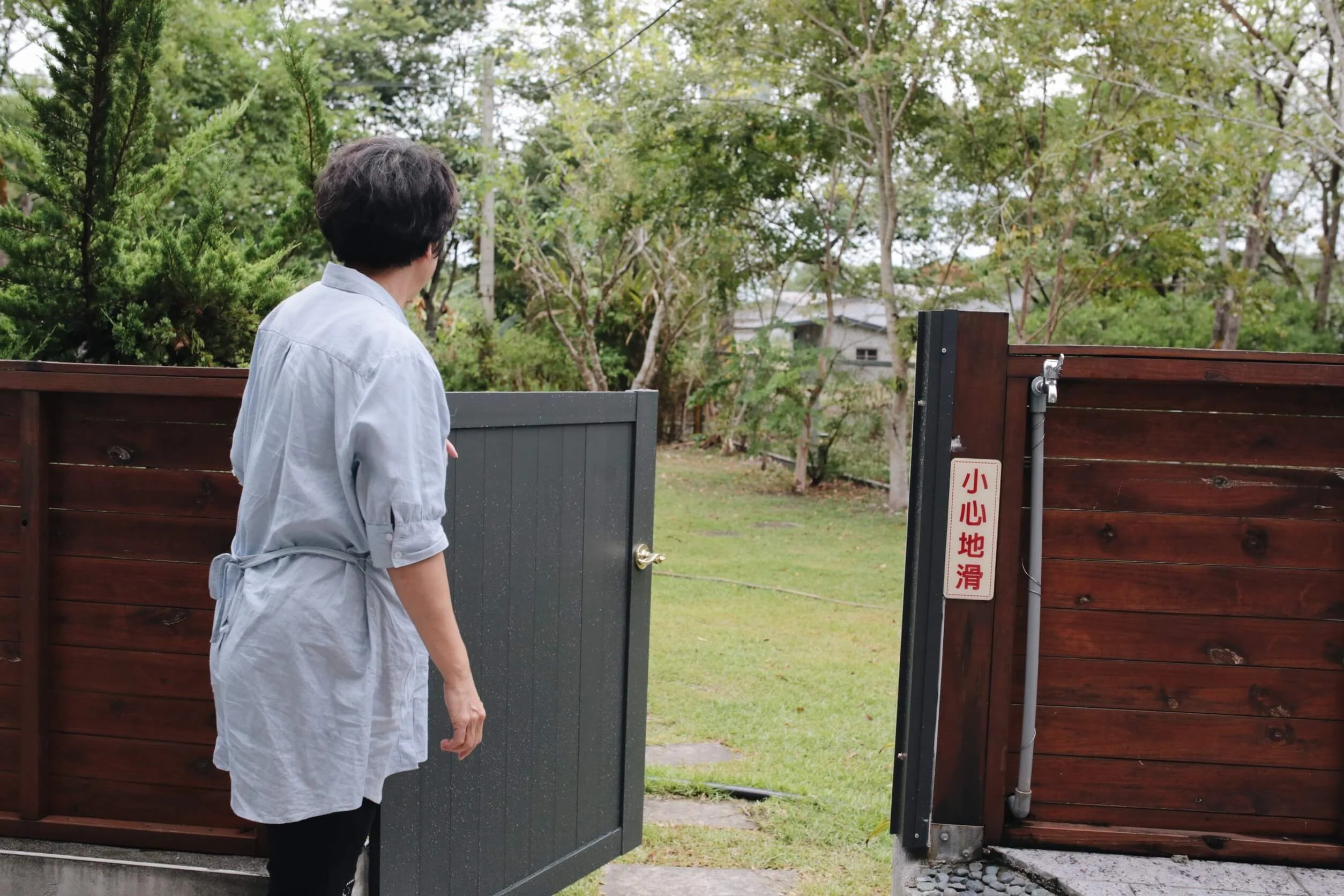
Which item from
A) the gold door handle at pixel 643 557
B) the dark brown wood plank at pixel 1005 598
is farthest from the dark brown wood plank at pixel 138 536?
the dark brown wood plank at pixel 1005 598

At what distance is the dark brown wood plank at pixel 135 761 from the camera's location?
9.05ft

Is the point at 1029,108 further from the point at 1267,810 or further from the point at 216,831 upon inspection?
the point at 216,831

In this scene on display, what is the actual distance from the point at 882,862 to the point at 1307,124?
425 inches

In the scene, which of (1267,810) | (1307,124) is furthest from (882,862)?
(1307,124)

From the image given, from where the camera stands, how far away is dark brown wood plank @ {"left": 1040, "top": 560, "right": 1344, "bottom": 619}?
117 inches

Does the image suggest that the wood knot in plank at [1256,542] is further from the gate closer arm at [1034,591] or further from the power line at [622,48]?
the power line at [622,48]

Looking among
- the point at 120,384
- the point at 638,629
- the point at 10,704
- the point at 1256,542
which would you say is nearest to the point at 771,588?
the point at 638,629

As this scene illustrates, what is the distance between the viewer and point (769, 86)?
12.8m

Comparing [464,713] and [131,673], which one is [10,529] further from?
[464,713]

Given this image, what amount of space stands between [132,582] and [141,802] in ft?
1.77

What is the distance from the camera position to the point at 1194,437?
299cm

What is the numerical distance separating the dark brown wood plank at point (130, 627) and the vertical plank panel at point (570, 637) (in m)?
0.93

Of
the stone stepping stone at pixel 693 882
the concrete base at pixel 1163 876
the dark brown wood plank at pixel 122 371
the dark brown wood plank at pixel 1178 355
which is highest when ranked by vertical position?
the dark brown wood plank at pixel 1178 355

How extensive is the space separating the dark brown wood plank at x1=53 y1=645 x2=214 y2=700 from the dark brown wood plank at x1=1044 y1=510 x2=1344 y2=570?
2.16m
